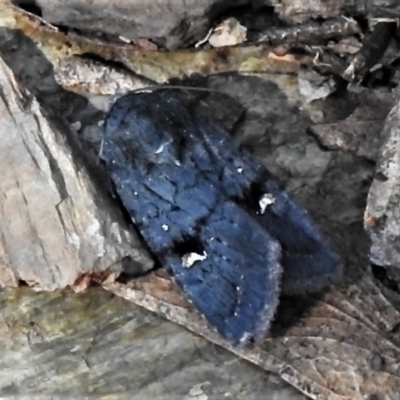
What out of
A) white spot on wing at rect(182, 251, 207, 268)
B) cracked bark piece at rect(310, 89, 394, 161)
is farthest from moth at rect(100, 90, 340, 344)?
cracked bark piece at rect(310, 89, 394, 161)

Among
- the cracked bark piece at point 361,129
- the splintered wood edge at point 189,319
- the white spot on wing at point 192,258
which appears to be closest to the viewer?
the splintered wood edge at point 189,319

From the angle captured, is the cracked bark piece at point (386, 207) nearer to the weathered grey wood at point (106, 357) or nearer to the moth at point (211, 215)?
the moth at point (211, 215)

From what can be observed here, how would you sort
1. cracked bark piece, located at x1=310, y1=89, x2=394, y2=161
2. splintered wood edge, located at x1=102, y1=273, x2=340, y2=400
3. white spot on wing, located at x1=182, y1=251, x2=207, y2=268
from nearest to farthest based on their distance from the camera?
splintered wood edge, located at x1=102, y1=273, x2=340, y2=400 → white spot on wing, located at x1=182, y1=251, x2=207, y2=268 → cracked bark piece, located at x1=310, y1=89, x2=394, y2=161

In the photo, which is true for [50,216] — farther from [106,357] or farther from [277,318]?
[277,318]

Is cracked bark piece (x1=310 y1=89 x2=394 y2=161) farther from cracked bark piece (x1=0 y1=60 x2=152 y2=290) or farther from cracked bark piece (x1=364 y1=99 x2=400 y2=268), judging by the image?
cracked bark piece (x1=0 y1=60 x2=152 y2=290)

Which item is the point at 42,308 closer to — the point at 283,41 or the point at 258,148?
the point at 258,148

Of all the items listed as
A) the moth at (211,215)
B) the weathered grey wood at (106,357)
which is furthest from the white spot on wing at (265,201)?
the weathered grey wood at (106,357)

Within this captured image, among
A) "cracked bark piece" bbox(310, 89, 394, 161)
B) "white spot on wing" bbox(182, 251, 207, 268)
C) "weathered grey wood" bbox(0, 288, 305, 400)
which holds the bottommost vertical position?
"weathered grey wood" bbox(0, 288, 305, 400)
